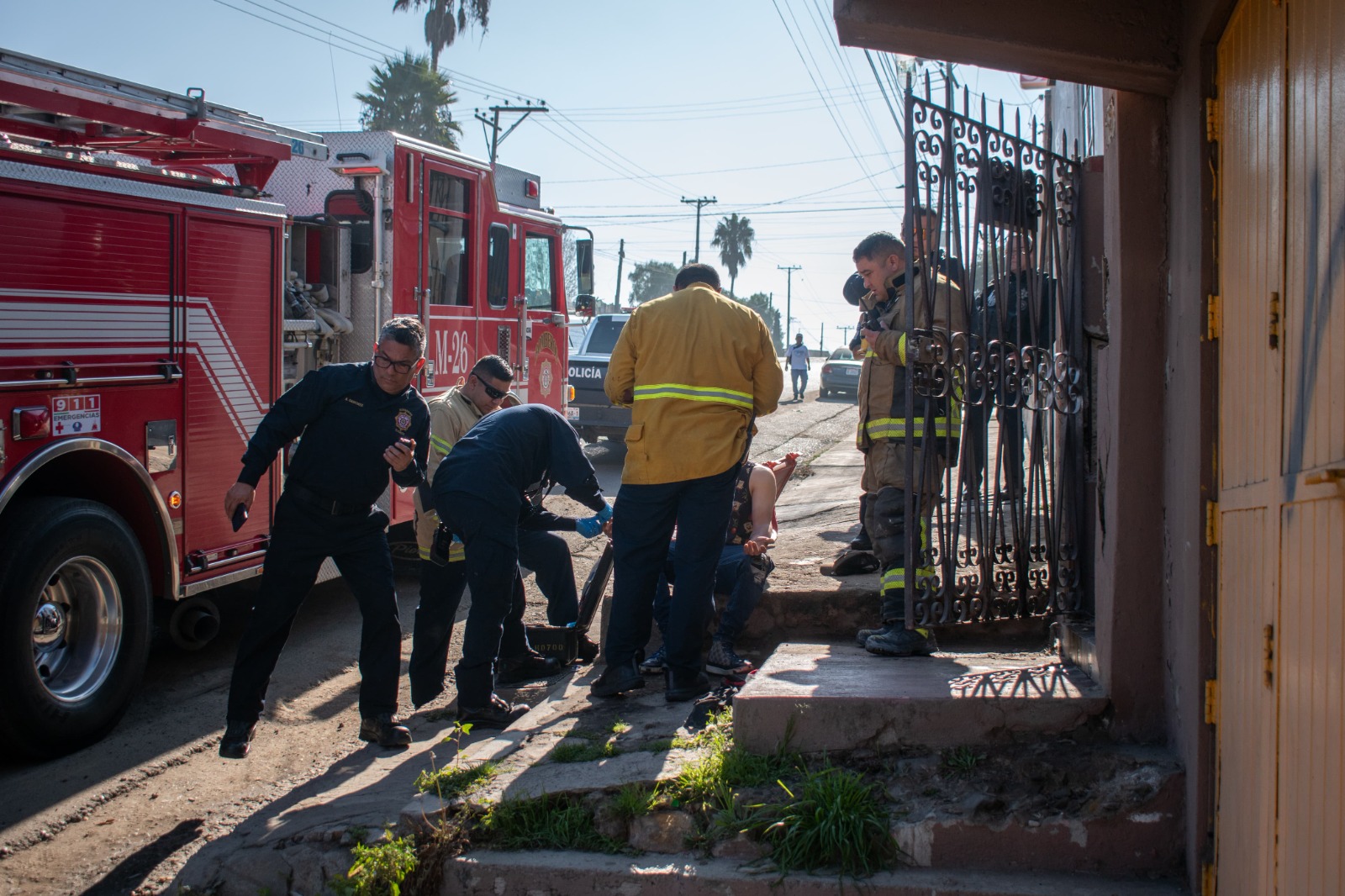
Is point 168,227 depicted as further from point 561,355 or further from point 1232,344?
point 561,355

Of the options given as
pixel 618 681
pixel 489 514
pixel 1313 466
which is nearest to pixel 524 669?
pixel 618 681

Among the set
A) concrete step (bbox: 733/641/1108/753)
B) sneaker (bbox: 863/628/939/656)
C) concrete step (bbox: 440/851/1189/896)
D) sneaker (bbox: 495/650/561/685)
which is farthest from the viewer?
sneaker (bbox: 495/650/561/685)

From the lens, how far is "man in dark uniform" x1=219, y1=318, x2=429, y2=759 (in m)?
4.58

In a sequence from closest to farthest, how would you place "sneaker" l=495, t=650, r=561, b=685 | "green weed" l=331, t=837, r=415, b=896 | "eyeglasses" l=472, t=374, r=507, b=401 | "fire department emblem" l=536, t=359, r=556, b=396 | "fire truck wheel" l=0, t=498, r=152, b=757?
"green weed" l=331, t=837, r=415, b=896
"fire truck wheel" l=0, t=498, r=152, b=757
"eyeglasses" l=472, t=374, r=507, b=401
"sneaker" l=495, t=650, r=561, b=685
"fire department emblem" l=536, t=359, r=556, b=396

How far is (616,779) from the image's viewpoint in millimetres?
3623

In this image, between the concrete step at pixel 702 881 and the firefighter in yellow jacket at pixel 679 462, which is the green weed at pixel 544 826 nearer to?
the concrete step at pixel 702 881

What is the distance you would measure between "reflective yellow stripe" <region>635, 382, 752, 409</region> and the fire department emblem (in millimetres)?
5394

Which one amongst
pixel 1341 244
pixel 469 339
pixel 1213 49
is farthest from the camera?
pixel 469 339

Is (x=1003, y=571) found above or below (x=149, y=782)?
above

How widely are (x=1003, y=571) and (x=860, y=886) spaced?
1.61 m

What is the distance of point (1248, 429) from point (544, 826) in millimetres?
2301

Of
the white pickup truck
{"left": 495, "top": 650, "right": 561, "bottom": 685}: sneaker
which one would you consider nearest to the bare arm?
{"left": 495, "top": 650, "right": 561, "bottom": 685}: sneaker

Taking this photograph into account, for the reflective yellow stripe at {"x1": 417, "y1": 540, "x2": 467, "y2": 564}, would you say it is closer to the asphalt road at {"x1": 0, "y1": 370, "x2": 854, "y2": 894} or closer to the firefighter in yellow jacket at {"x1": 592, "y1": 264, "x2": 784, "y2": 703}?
the asphalt road at {"x1": 0, "y1": 370, "x2": 854, "y2": 894}

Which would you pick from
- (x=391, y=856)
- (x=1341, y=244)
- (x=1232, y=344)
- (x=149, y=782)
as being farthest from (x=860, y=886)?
Result: (x=149, y=782)
